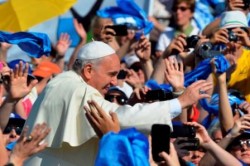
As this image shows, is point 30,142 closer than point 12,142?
Yes

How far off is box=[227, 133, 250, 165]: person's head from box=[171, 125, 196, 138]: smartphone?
4.02 ft

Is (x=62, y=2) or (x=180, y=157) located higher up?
(x=62, y=2)

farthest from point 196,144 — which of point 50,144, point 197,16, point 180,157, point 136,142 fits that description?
point 197,16

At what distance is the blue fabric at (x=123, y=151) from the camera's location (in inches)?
339

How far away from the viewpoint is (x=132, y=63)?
14469 millimetres

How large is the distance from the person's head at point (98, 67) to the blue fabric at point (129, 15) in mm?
3384

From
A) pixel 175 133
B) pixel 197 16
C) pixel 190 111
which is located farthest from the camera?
pixel 197 16

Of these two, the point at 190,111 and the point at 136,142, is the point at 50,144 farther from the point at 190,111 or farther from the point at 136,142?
the point at 190,111

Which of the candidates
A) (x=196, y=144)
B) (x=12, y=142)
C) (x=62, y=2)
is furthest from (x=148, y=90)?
(x=62, y=2)

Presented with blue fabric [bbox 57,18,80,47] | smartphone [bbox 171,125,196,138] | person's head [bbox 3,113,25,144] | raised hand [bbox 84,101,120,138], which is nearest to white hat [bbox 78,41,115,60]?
smartphone [bbox 171,125,196,138]

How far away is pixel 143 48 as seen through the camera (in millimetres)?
13594

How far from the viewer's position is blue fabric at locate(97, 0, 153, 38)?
14266 millimetres

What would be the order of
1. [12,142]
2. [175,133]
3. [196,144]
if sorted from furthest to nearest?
[12,142], [196,144], [175,133]

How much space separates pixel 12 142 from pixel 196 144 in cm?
195
